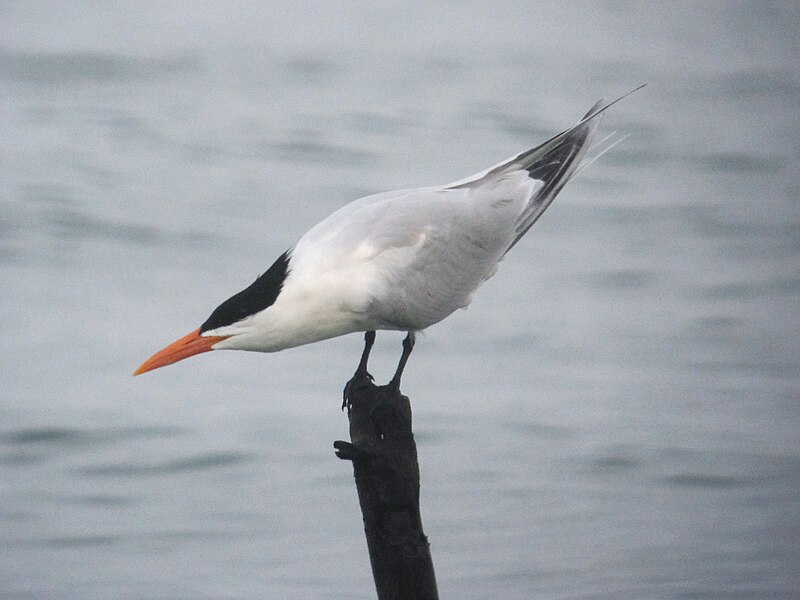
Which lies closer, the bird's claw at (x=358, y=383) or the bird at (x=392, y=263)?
the bird at (x=392, y=263)

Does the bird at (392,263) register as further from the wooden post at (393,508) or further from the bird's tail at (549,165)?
the wooden post at (393,508)

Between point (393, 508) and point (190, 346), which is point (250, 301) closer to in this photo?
point (190, 346)

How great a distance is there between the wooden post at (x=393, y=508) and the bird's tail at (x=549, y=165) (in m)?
1.50

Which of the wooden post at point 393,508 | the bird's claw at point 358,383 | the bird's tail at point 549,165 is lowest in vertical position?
the wooden post at point 393,508

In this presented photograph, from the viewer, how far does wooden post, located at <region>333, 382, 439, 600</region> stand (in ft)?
11.6

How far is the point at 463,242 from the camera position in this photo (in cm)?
473

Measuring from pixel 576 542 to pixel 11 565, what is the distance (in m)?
2.93

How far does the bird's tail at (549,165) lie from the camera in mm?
4922

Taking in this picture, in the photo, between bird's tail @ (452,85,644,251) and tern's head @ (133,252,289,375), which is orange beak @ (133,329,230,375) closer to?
tern's head @ (133,252,289,375)

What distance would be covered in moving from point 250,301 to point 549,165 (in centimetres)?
144

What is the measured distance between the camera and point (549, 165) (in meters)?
4.98

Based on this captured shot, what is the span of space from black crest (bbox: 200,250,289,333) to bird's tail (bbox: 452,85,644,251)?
1039 millimetres

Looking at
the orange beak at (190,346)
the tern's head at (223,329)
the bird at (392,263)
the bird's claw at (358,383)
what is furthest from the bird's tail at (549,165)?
the orange beak at (190,346)

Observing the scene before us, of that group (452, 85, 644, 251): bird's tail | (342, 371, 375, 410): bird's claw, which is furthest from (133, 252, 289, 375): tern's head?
(452, 85, 644, 251): bird's tail
